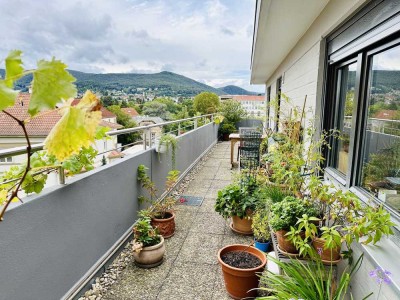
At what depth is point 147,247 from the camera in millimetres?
2654

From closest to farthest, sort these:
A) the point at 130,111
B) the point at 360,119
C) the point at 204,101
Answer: the point at 360,119, the point at 204,101, the point at 130,111

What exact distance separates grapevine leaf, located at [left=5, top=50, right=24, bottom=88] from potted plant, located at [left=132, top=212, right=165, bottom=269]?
2434 mm

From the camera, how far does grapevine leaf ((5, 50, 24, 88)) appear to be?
40cm

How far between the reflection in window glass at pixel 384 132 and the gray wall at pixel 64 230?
218 centimetres

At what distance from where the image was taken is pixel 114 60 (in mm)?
35406

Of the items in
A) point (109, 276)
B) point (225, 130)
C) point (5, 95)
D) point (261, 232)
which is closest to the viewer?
point (5, 95)

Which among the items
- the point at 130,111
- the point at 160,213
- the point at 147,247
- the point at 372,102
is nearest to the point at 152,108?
the point at 130,111

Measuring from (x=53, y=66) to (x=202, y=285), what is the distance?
94.9 inches

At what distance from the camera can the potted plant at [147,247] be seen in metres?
2.64

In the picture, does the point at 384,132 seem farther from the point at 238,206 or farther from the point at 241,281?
the point at 238,206

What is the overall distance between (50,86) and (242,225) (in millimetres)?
3150

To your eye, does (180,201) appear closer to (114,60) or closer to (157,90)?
(157,90)

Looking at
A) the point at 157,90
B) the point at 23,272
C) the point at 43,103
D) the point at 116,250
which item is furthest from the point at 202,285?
the point at 157,90

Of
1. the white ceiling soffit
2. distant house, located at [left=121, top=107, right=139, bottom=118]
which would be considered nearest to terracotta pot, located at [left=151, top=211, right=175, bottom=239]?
the white ceiling soffit
